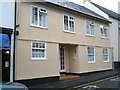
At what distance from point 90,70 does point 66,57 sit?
2.70 meters

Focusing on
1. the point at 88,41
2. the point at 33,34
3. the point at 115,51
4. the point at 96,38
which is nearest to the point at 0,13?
the point at 33,34

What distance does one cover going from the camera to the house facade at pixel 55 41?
35.8ft

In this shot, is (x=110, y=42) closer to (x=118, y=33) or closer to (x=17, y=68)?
(x=118, y=33)

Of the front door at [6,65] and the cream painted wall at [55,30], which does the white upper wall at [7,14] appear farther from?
the front door at [6,65]

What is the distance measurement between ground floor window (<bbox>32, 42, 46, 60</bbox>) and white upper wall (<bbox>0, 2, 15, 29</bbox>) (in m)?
2.15

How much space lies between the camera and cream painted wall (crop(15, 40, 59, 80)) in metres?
10.4

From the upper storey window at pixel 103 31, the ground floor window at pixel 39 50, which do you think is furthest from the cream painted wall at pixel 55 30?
the upper storey window at pixel 103 31

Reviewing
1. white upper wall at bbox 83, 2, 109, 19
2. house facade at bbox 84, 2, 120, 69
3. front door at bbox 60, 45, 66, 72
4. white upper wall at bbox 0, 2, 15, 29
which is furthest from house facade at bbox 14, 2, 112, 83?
house facade at bbox 84, 2, 120, 69

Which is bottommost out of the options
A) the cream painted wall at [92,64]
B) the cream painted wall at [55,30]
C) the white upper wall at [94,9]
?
the cream painted wall at [92,64]

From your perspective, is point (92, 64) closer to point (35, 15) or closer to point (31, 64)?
point (31, 64)

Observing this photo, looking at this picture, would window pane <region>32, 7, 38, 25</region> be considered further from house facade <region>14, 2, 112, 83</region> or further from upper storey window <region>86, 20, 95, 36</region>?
upper storey window <region>86, 20, 95, 36</region>

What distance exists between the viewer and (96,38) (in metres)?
17.6

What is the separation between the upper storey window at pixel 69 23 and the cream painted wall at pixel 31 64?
2426 millimetres

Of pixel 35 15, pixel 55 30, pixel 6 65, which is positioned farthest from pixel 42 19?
pixel 6 65
